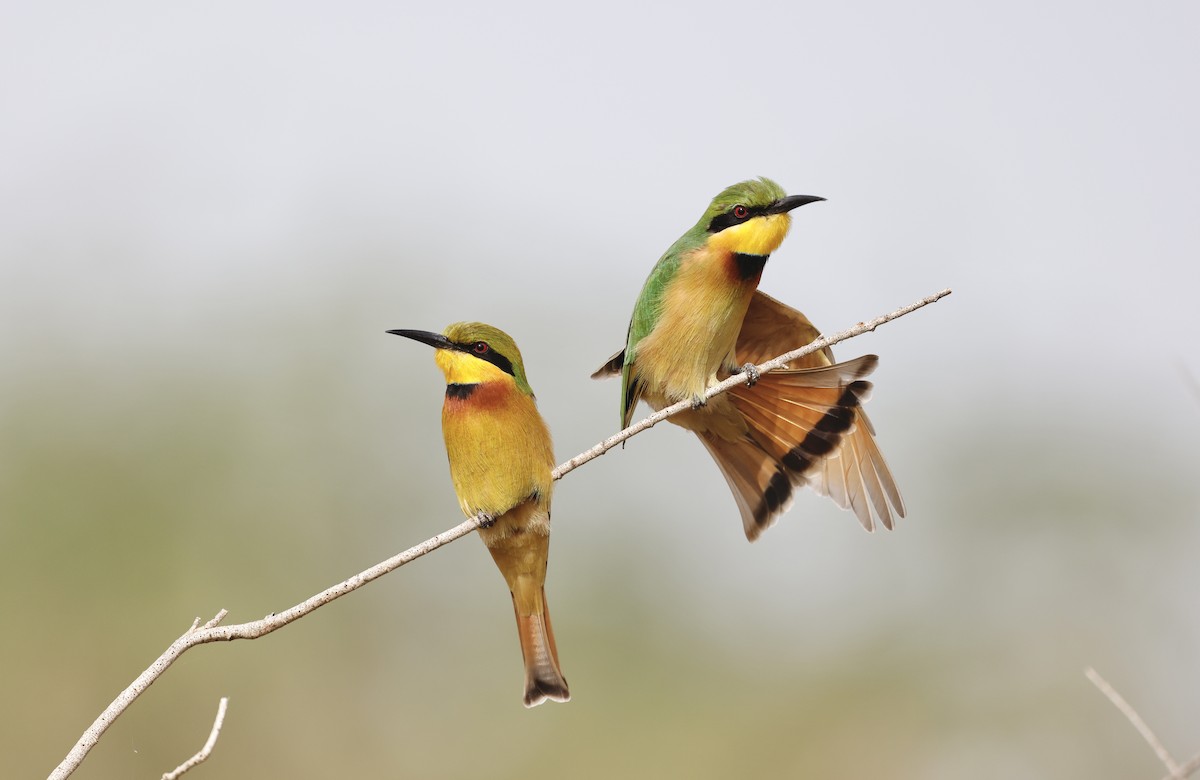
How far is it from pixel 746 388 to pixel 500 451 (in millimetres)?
973

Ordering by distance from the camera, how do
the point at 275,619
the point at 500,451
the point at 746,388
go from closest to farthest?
the point at 275,619 → the point at 500,451 → the point at 746,388

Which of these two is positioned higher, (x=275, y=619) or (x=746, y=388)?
(x=275, y=619)

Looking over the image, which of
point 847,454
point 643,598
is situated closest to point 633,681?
point 643,598

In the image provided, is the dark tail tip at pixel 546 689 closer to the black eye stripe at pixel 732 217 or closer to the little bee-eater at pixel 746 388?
the little bee-eater at pixel 746 388

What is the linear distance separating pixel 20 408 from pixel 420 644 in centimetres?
584

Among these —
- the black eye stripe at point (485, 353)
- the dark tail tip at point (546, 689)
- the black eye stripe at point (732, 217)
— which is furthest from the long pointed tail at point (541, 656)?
the black eye stripe at point (732, 217)

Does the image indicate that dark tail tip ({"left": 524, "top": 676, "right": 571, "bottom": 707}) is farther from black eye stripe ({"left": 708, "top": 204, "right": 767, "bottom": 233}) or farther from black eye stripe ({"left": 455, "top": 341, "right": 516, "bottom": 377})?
Answer: black eye stripe ({"left": 708, "top": 204, "right": 767, "bottom": 233})

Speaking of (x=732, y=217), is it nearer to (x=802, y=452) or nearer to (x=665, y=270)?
(x=665, y=270)

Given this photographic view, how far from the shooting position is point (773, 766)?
46.7ft

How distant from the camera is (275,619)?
2.02 m

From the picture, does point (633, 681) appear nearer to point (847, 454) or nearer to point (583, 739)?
point (583, 739)

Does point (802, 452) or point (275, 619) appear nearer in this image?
point (275, 619)

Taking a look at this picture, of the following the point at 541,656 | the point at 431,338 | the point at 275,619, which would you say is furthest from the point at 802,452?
the point at 275,619

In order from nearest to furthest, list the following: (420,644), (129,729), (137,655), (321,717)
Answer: (129,729), (137,655), (321,717), (420,644)
